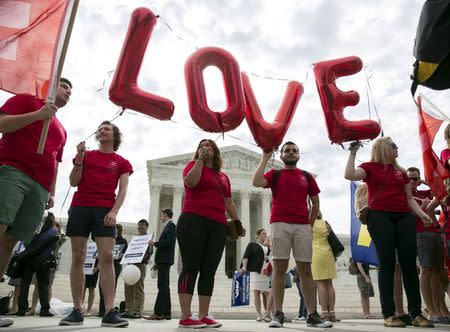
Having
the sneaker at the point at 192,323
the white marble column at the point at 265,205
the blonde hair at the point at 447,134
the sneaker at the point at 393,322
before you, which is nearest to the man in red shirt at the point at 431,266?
the blonde hair at the point at 447,134

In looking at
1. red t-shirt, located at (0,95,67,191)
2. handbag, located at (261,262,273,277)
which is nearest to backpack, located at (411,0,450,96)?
red t-shirt, located at (0,95,67,191)

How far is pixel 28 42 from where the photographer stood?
134 inches

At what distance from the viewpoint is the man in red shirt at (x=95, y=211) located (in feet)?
12.4

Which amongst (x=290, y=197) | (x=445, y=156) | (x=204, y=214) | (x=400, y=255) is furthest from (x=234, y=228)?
(x=445, y=156)

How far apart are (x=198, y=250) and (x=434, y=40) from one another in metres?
2.69

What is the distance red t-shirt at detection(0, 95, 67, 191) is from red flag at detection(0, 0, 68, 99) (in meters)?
0.20

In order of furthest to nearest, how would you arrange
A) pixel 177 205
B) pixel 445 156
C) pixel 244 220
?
pixel 244 220 < pixel 177 205 < pixel 445 156

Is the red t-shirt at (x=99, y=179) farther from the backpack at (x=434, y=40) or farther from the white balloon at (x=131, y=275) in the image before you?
Result: the backpack at (x=434, y=40)

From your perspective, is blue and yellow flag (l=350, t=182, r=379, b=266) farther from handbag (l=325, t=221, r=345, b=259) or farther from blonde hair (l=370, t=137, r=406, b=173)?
blonde hair (l=370, t=137, r=406, b=173)

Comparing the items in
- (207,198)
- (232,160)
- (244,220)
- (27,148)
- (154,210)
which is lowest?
(207,198)

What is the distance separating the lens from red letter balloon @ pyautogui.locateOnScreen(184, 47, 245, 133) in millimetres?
4117

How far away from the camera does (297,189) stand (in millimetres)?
4496

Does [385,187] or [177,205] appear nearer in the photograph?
[385,187]

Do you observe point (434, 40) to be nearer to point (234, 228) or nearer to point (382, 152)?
point (382, 152)
